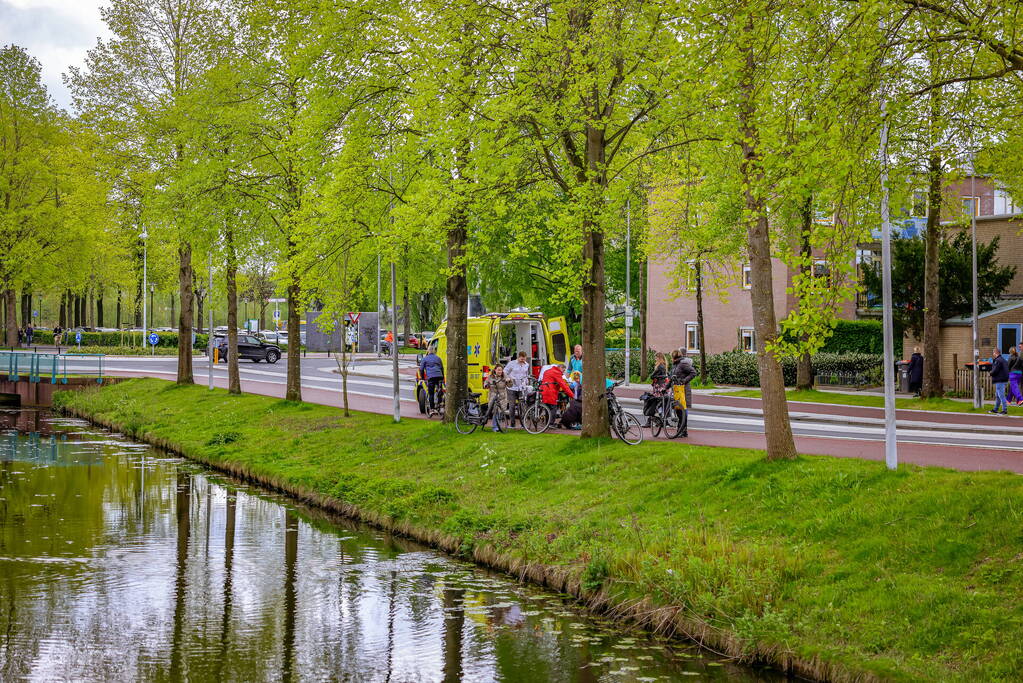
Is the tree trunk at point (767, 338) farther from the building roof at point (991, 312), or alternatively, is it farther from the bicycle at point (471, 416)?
the building roof at point (991, 312)

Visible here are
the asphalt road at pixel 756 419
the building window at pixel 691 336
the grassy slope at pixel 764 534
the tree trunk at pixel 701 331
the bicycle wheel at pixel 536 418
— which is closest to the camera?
the grassy slope at pixel 764 534

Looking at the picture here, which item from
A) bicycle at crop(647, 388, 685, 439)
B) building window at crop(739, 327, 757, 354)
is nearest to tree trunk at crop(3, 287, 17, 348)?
building window at crop(739, 327, 757, 354)

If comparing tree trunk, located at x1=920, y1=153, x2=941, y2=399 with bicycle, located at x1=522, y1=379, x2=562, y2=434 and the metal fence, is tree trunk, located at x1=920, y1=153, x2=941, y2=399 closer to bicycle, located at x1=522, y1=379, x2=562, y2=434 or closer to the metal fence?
the metal fence

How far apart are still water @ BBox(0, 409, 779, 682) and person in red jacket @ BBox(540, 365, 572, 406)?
578cm

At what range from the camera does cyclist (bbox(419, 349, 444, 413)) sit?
26.6 meters

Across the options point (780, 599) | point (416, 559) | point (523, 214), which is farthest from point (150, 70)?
point (780, 599)

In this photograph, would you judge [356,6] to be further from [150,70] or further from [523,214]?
[150,70]

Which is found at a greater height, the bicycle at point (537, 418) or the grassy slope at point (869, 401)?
the bicycle at point (537, 418)

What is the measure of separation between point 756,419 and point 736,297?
71.3ft

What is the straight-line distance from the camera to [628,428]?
62.8 feet

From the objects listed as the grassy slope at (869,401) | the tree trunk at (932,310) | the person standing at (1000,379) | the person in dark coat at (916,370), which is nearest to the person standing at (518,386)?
the tree trunk at (932,310)

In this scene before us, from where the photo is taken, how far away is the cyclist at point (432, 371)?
26.6 meters

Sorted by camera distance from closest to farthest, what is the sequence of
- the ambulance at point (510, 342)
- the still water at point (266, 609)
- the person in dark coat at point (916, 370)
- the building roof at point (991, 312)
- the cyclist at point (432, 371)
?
the still water at point (266, 609), the cyclist at point (432, 371), the ambulance at point (510, 342), the person in dark coat at point (916, 370), the building roof at point (991, 312)

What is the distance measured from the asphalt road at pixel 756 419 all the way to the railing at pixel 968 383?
5956mm
